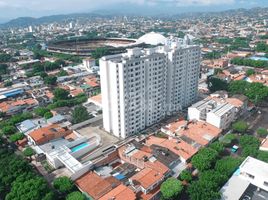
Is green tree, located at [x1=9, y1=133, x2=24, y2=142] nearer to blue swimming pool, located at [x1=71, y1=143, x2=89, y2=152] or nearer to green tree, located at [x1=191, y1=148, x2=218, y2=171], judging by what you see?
blue swimming pool, located at [x1=71, y1=143, x2=89, y2=152]

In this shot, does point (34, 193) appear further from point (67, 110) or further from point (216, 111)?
point (216, 111)

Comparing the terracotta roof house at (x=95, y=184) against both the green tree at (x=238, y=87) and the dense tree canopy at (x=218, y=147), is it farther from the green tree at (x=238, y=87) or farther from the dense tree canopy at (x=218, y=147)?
the green tree at (x=238, y=87)

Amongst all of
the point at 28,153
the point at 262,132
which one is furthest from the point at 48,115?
the point at 262,132

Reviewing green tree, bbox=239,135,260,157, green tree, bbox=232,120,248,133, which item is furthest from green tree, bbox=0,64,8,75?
green tree, bbox=239,135,260,157

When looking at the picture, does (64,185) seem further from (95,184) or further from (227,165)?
(227,165)

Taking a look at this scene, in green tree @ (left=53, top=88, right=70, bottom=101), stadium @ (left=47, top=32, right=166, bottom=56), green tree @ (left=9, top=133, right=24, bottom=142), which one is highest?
stadium @ (left=47, top=32, right=166, bottom=56)

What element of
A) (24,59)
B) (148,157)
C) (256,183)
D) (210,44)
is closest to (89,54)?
(24,59)
